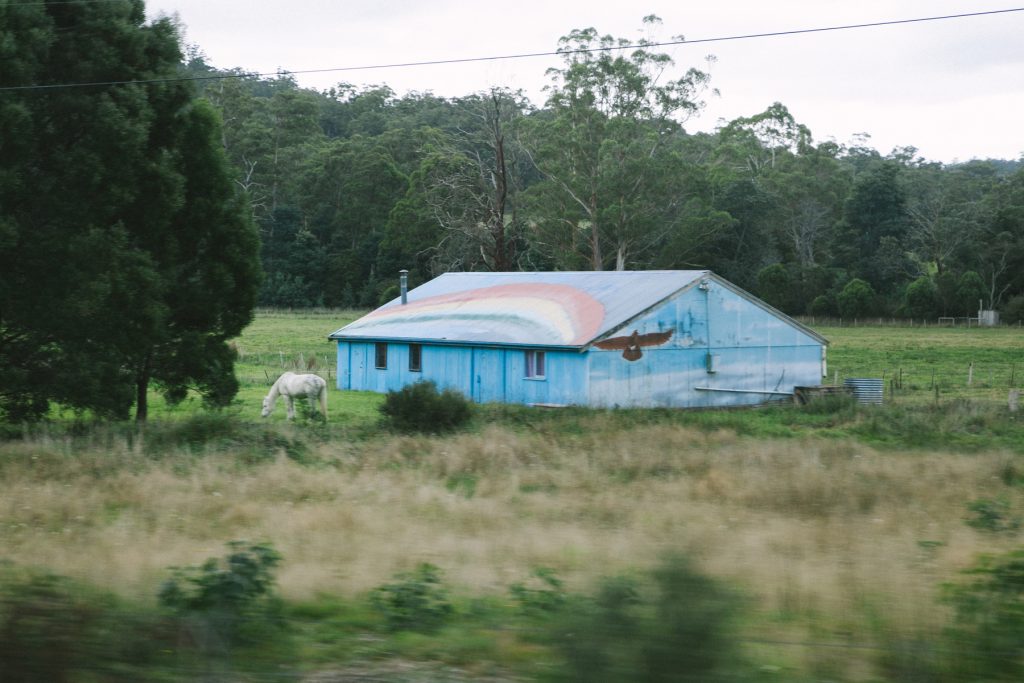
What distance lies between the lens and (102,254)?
2173 cm

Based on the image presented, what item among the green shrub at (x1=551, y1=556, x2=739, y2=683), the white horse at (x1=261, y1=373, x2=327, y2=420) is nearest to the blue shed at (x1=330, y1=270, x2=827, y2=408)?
the white horse at (x1=261, y1=373, x2=327, y2=420)

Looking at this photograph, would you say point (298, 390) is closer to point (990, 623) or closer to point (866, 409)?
point (866, 409)

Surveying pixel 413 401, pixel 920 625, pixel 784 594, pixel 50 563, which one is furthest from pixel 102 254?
pixel 920 625

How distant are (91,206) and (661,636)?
64.9 feet

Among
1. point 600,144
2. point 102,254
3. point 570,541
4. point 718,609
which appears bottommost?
point 570,541

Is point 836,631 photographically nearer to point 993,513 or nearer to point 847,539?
point 847,539

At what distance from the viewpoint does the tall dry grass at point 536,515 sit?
8617mm

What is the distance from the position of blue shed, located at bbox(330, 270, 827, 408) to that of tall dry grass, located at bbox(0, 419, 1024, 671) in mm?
11020

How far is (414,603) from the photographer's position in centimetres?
777

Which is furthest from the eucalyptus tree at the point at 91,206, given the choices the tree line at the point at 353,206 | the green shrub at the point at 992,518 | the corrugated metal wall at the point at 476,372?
the green shrub at the point at 992,518

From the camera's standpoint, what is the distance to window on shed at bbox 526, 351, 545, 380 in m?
35.1

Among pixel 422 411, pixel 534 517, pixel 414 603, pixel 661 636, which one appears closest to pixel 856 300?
pixel 422 411

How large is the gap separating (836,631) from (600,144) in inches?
2458

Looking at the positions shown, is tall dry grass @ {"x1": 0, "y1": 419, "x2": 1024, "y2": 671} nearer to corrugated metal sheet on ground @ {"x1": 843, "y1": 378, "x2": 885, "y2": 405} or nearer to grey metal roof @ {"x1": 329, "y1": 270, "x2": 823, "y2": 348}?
grey metal roof @ {"x1": 329, "y1": 270, "x2": 823, "y2": 348}
